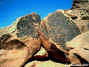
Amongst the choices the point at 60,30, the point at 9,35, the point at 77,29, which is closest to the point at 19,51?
the point at 9,35

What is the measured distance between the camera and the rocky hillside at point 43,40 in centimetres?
386

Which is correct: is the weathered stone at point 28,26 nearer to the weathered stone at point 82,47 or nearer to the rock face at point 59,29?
the rock face at point 59,29

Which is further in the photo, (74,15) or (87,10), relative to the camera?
(87,10)

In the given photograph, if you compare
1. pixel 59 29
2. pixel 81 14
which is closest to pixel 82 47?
pixel 59 29

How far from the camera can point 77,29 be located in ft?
14.1

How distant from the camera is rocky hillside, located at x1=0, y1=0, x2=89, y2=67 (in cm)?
386

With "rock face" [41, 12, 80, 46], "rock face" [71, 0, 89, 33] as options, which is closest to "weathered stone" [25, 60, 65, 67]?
"rock face" [41, 12, 80, 46]

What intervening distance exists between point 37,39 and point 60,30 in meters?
1.10

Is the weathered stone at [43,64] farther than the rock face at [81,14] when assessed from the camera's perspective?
No

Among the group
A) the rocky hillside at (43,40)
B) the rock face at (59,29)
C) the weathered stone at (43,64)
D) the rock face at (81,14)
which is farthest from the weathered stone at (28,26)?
the rock face at (81,14)

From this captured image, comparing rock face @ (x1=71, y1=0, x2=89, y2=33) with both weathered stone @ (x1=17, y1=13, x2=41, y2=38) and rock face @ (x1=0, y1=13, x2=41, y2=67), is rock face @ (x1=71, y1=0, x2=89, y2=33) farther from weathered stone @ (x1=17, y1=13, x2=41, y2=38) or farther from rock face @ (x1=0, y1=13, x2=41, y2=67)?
rock face @ (x1=0, y1=13, x2=41, y2=67)

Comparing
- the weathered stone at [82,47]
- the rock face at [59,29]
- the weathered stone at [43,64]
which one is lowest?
the weathered stone at [43,64]

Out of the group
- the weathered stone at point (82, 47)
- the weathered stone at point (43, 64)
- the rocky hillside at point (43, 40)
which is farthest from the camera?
the weathered stone at point (43, 64)

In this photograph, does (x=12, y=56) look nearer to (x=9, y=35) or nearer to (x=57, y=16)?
(x=9, y=35)
